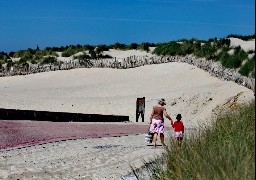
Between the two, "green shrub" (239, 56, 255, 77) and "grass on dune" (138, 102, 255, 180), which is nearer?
"green shrub" (239, 56, 255, 77)

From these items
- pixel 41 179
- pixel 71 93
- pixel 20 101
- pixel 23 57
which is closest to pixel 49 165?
pixel 41 179

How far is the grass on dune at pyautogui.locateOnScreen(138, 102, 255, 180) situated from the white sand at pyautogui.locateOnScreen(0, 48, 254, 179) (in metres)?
3.15

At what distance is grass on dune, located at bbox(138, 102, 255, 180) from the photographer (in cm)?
695

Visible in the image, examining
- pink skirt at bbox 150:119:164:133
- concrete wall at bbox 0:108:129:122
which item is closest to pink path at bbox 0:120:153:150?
concrete wall at bbox 0:108:129:122

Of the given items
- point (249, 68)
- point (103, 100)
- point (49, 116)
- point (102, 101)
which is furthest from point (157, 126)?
point (103, 100)

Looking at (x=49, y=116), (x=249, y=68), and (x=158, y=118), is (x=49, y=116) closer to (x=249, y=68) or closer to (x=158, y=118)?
(x=158, y=118)

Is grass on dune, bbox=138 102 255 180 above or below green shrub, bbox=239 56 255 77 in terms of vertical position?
below

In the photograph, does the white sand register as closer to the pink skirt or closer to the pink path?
the pink skirt

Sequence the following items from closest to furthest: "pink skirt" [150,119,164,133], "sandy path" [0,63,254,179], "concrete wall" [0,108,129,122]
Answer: "sandy path" [0,63,254,179] → "pink skirt" [150,119,164,133] → "concrete wall" [0,108,129,122]

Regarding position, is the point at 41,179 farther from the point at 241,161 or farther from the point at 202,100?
the point at 202,100

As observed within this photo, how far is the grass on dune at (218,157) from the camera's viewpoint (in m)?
6.95

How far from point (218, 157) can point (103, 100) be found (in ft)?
120

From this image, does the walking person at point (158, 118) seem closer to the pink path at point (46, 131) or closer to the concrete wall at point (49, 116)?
the pink path at point (46, 131)

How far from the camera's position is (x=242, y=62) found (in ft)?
165
